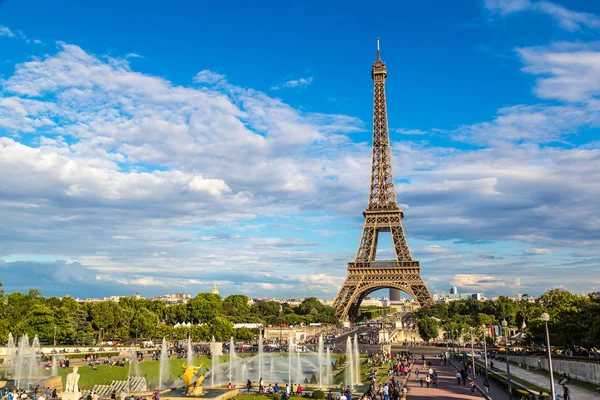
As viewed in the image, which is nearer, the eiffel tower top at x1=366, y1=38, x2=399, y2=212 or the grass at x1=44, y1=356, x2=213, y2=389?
the grass at x1=44, y1=356, x2=213, y2=389

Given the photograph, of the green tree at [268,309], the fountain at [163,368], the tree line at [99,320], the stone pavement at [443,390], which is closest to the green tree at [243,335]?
the tree line at [99,320]

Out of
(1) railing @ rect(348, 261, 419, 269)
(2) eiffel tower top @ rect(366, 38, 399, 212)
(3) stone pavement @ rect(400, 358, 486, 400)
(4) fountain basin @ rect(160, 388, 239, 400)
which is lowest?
(3) stone pavement @ rect(400, 358, 486, 400)

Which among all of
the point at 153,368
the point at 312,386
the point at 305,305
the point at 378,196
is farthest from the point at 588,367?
the point at 305,305

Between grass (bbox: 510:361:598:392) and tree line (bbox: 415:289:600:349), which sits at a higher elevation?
tree line (bbox: 415:289:600:349)

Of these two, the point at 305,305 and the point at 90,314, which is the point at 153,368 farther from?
the point at 305,305

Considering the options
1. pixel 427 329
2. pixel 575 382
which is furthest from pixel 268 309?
pixel 575 382

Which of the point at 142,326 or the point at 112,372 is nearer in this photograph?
the point at 112,372

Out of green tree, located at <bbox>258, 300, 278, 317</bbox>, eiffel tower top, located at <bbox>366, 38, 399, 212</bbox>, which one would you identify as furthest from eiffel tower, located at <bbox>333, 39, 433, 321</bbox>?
green tree, located at <bbox>258, 300, 278, 317</bbox>

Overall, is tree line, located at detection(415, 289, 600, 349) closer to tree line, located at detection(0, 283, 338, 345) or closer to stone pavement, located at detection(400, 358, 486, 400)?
stone pavement, located at detection(400, 358, 486, 400)

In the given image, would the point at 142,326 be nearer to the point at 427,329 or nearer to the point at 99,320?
the point at 99,320

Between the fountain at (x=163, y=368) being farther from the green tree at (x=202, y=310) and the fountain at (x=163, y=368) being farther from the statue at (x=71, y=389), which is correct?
the green tree at (x=202, y=310)
